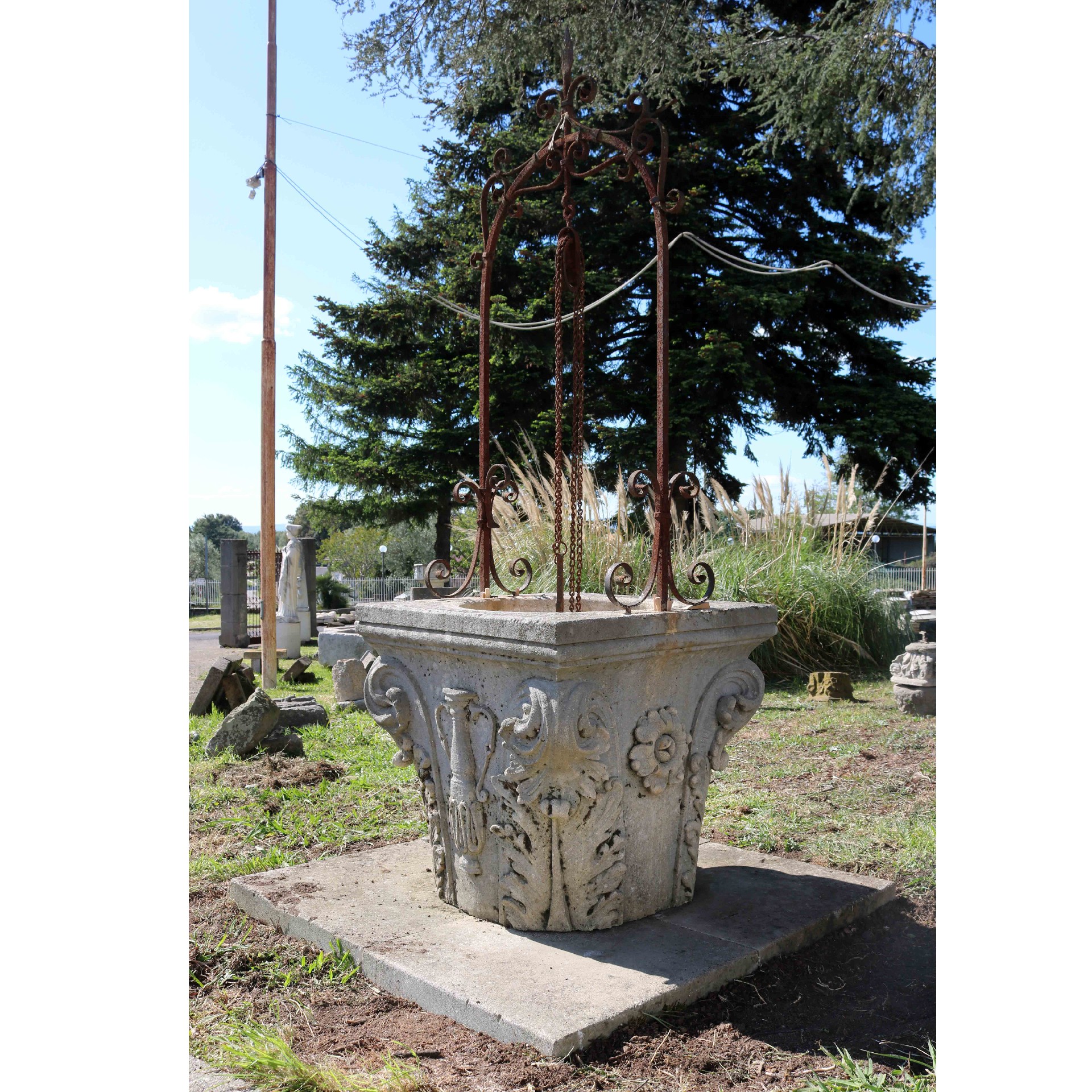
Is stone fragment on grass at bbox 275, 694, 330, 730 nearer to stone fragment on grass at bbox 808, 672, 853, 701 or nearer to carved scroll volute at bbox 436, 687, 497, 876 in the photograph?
carved scroll volute at bbox 436, 687, 497, 876

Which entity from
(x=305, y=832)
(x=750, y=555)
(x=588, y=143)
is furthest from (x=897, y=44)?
(x=305, y=832)

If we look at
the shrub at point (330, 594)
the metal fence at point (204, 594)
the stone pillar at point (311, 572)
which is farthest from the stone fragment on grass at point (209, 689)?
the metal fence at point (204, 594)

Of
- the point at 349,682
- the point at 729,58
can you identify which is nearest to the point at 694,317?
the point at 729,58

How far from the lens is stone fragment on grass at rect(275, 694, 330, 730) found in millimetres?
5090

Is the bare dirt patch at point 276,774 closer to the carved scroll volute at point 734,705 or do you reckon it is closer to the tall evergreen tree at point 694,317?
the carved scroll volute at point 734,705

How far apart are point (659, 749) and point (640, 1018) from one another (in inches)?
24.7

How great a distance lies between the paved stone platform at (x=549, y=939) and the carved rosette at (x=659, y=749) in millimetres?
379

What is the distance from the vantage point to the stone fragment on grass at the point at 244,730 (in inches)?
171

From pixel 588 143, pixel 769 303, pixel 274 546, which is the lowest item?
pixel 274 546

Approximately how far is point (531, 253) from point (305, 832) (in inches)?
414

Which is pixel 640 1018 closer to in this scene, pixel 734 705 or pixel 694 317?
pixel 734 705

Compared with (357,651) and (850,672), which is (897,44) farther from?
(357,651)

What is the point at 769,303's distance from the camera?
1138 centimetres

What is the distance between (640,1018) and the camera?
1.83 metres
